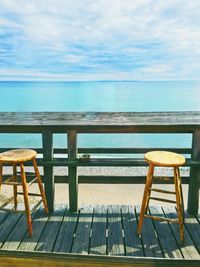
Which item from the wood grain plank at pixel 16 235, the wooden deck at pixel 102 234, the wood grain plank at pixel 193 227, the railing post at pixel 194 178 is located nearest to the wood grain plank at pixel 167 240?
the wooden deck at pixel 102 234

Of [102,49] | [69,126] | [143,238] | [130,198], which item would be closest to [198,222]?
[143,238]

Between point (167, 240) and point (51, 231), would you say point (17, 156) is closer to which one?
point (51, 231)

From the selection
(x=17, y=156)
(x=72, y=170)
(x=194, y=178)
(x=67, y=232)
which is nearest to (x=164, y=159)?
(x=194, y=178)

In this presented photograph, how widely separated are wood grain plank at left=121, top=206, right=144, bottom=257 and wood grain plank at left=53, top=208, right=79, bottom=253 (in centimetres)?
58

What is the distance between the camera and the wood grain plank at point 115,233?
2.66 metres

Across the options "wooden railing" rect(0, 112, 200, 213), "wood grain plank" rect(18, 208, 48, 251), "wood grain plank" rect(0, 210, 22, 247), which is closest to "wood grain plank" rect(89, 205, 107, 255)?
"wooden railing" rect(0, 112, 200, 213)

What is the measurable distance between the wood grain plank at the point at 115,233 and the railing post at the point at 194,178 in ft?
3.08

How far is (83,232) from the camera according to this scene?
9.84 ft

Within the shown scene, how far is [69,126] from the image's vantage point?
3158mm

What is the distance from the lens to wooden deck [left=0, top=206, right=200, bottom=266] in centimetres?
266

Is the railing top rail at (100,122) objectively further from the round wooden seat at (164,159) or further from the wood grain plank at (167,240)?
the wood grain plank at (167,240)

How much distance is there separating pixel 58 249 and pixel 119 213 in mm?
1026

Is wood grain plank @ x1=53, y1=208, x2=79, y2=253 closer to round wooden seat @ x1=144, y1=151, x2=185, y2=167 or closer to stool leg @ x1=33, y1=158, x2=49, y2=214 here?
stool leg @ x1=33, y1=158, x2=49, y2=214

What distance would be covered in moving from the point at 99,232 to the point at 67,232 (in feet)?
1.17
